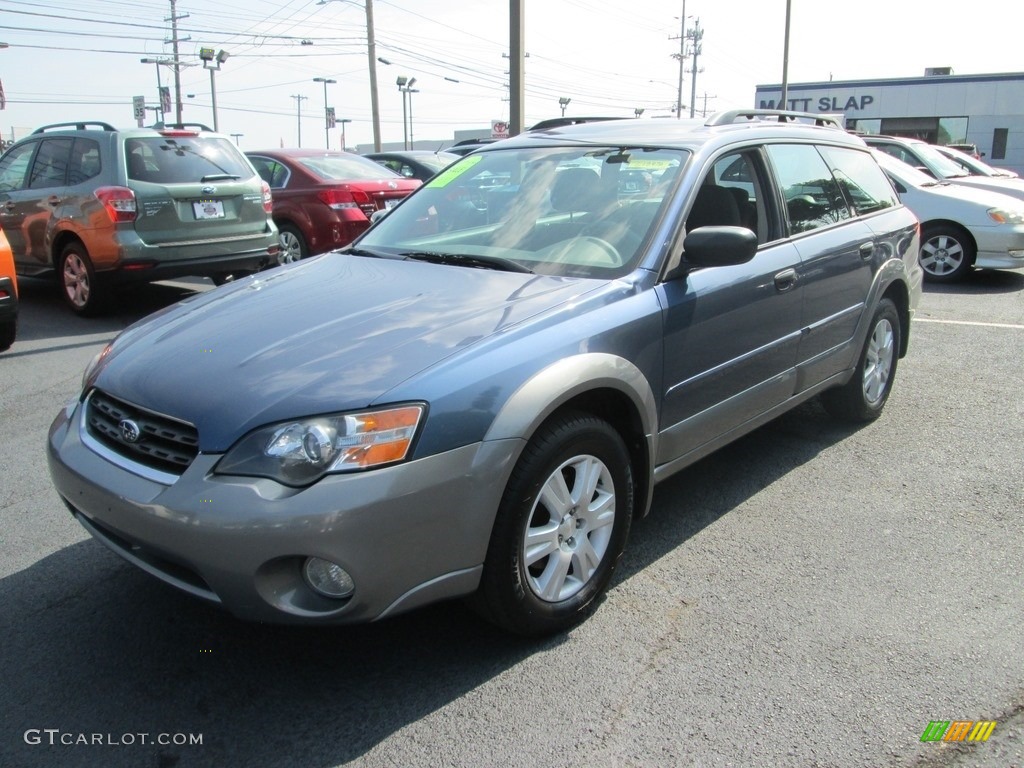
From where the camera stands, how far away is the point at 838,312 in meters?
4.50

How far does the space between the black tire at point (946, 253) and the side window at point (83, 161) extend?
29.0 feet

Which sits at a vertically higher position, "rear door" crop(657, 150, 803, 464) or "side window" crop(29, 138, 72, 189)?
"side window" crop(29, 138, 72, 189)

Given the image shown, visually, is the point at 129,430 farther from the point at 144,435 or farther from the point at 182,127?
the point at 182,127

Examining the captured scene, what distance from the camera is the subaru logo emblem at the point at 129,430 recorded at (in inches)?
107

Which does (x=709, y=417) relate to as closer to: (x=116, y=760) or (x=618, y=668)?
(x=618, y=668)

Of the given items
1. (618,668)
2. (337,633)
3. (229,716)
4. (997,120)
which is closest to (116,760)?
(229,716)

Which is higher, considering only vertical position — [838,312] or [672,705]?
[838,312]

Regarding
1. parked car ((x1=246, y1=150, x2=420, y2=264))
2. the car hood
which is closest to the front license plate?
parked car ((x1=246, y1=150, x2=420, y2=264))

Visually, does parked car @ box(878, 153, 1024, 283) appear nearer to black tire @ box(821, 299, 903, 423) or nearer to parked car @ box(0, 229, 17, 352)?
black tire @ box(821, 299, 903, 423)

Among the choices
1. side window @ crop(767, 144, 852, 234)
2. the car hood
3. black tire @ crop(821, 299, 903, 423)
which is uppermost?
side window @ crop(767, 144, 852, 234)

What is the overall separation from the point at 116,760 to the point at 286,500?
0.85m

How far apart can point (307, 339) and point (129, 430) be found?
61 centimetres

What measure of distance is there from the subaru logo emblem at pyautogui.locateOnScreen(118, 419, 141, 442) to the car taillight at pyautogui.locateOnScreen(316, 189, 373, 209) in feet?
24.0

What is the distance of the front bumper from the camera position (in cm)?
235
